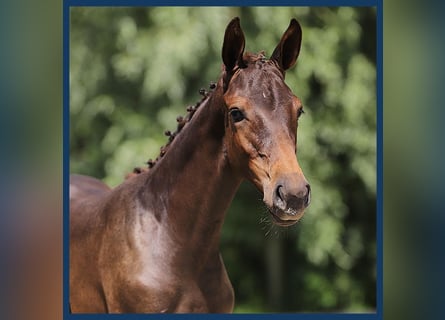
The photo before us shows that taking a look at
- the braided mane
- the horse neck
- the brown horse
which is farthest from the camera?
the horse neck

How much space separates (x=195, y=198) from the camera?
2689 mm

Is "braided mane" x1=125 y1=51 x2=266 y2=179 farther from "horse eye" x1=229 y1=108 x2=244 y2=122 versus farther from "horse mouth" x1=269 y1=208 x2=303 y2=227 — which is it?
"horse mouth" x1=269 y1=208 x2=303 y2=227

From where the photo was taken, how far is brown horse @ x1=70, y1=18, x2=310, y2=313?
7.72 ft

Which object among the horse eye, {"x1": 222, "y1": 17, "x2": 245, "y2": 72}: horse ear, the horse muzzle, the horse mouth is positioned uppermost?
{"x1": 222, "y1": 17, "x2": 245, "y2": 72}: horse ear

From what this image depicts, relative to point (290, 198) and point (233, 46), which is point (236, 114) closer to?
point (233, 46)

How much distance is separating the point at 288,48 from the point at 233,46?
0.84 feet

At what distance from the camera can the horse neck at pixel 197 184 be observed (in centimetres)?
261

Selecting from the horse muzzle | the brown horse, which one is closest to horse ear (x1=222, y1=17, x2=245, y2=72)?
the brown horse

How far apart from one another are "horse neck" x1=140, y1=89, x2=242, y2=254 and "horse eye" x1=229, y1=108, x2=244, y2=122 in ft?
0.54

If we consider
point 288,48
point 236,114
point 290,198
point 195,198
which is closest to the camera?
point 290,198

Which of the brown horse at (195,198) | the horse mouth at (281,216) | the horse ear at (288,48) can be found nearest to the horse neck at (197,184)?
the brown horse at (195,198)
